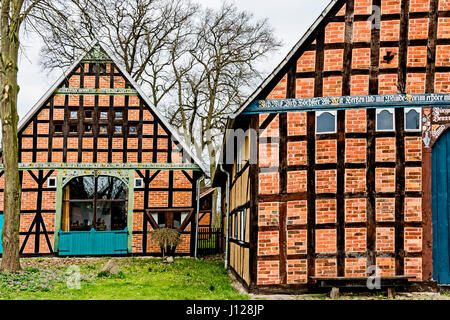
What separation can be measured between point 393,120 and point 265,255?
3.30m

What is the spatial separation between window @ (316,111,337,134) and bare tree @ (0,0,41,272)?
7.09m

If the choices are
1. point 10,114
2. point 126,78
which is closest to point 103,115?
point 126,78

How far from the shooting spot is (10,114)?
1176 centimetres

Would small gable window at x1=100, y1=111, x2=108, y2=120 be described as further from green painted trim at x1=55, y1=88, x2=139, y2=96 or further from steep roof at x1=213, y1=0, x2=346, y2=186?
steep roof at x1=213, y1=0, x2=346, y2=186

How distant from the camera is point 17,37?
11797 millimetres

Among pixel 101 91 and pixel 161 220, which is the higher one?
pixel 101 91

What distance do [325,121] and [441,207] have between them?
2.53m

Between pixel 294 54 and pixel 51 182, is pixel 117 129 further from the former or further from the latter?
pixel 294 54

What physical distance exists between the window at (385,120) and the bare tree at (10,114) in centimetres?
800

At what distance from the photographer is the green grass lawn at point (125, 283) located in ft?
28.4
